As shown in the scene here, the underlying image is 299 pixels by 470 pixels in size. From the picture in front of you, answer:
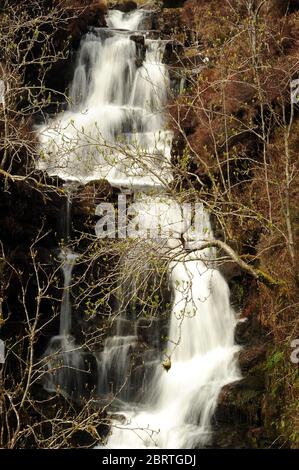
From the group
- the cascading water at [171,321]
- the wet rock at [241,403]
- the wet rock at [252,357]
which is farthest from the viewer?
the wet rock at [252,357]

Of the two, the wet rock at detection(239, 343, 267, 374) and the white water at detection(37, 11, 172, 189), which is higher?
the white water at detection(37, 11, 172, 189)

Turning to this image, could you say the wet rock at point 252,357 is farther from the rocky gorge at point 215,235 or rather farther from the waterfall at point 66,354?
the waterfall at point 66,354

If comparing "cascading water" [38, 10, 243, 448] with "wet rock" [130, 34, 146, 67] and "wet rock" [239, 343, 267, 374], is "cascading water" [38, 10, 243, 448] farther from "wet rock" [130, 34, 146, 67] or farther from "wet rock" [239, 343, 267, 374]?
"wet rock" [130, 34, 146, 67]

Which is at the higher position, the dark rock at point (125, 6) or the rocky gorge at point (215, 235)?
the dark rock at point (125, 6)

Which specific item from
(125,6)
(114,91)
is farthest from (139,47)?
(125,6)

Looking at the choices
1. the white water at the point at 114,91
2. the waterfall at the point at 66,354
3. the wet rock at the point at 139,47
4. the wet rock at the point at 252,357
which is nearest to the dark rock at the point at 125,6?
the white water at the point at 114,91

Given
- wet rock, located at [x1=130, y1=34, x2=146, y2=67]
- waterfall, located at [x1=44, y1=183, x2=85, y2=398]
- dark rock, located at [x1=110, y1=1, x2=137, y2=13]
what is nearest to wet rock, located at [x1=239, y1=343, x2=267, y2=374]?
waterfall, located at [x1=44, y1=183, x2=85, y2=398]

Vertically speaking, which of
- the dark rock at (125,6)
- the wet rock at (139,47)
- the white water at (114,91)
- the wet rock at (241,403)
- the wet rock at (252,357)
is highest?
the dark rock at (125,6)

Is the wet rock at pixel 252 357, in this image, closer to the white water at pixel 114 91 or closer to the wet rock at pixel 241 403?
the wet rock at pixel 241 403

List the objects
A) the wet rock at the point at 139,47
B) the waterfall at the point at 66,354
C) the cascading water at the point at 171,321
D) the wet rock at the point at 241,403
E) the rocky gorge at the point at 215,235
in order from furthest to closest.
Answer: the wet rock at the point at 139,47, the waterfall at the point at 66,354, the wet rock at the point at 241,403, the rocky gorge at the point at 215,235, the cascading water at the point at 171,321

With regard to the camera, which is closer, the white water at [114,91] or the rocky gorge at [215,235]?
the rocky gorge at [215,235]

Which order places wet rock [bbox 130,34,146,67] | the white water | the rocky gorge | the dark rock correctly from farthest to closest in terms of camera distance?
the dark rock → wet rock [bbox 130,34,146,67] → the white water → the rocky gorge
